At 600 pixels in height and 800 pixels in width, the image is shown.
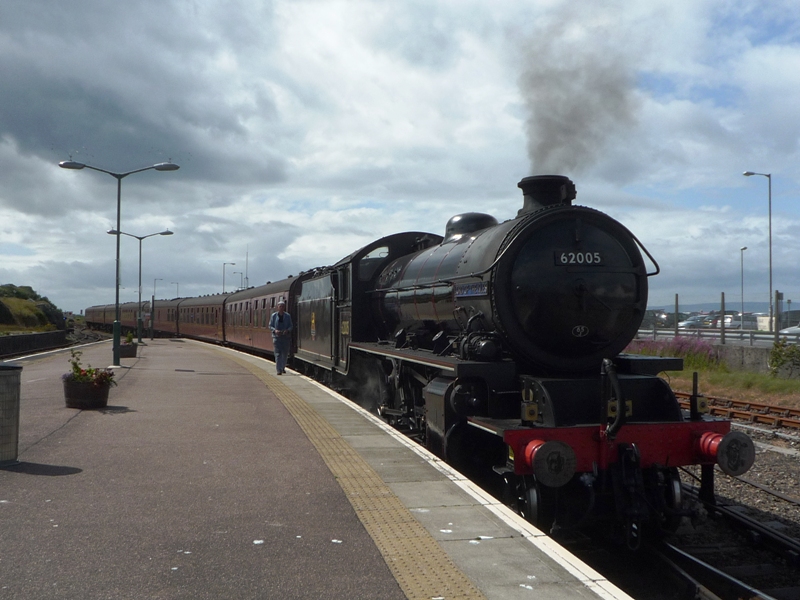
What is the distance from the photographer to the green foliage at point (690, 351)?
1912 centimetres

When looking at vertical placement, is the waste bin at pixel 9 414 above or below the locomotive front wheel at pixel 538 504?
above

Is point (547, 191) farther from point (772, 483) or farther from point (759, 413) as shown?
point (759, 413)

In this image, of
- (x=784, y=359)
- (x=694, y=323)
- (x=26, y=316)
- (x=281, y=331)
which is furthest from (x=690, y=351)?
(x=26, y=316)

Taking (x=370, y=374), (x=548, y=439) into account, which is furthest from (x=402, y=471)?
(x=370, y=374)

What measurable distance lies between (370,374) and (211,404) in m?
2.35

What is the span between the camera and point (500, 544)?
4.37 meters

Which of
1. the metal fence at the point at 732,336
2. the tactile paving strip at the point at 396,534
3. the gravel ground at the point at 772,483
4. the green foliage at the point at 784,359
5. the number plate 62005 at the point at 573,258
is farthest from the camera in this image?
the metal fence at the point at 732,336

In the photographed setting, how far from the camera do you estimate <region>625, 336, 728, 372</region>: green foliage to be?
62.7ft

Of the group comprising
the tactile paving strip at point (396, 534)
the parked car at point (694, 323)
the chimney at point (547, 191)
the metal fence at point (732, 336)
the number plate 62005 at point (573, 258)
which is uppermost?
the chimney at point (547, 191)

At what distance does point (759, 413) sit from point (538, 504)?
8.47 m

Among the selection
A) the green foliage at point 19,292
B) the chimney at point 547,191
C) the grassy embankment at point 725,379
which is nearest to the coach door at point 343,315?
the chimney at point 547,191

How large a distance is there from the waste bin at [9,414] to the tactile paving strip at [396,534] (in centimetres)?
270

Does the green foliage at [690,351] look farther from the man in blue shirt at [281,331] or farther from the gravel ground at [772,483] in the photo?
the man in blue shirt at [281,331]

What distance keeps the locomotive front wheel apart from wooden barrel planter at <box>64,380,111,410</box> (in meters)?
6.42
